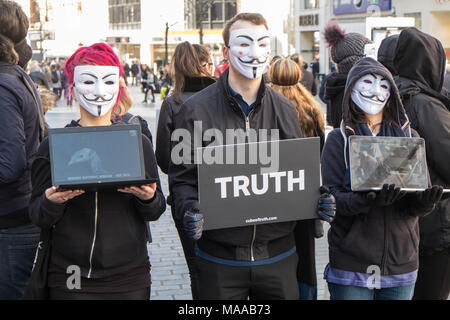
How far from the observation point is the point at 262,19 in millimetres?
3381

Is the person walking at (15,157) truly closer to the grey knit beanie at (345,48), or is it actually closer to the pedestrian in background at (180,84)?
the pedestrian in background at (180,84)

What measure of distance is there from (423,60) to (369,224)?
1.20 metres

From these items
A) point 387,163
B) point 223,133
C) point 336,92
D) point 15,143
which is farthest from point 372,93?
point 336,92

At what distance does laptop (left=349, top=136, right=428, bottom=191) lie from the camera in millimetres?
3146

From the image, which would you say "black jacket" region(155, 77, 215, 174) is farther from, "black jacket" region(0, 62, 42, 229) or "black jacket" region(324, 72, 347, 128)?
"black jacket" region(0, 62, 42, 229)

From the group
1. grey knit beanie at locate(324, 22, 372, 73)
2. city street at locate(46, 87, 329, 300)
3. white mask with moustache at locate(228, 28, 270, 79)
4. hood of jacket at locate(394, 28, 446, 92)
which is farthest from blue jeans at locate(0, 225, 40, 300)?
grey knit beanie at locate(324, 22, 372, 73)

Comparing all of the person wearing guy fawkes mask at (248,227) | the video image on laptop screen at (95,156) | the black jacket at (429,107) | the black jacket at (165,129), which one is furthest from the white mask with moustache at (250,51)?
the black jacket at (165,129)

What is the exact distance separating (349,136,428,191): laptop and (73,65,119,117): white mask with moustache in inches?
48.5

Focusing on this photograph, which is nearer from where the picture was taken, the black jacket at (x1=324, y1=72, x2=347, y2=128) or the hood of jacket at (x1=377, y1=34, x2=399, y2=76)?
the hood of jacket at (x1=377, y1=34, x2=399, y2=76)

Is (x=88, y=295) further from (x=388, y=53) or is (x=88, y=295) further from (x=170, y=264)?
(x=170, y=264)

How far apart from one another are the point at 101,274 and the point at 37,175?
56cm

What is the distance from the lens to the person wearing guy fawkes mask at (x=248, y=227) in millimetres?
3098

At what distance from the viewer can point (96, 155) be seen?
286 cm

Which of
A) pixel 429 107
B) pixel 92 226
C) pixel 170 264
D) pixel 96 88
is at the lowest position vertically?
pixel 170 264
